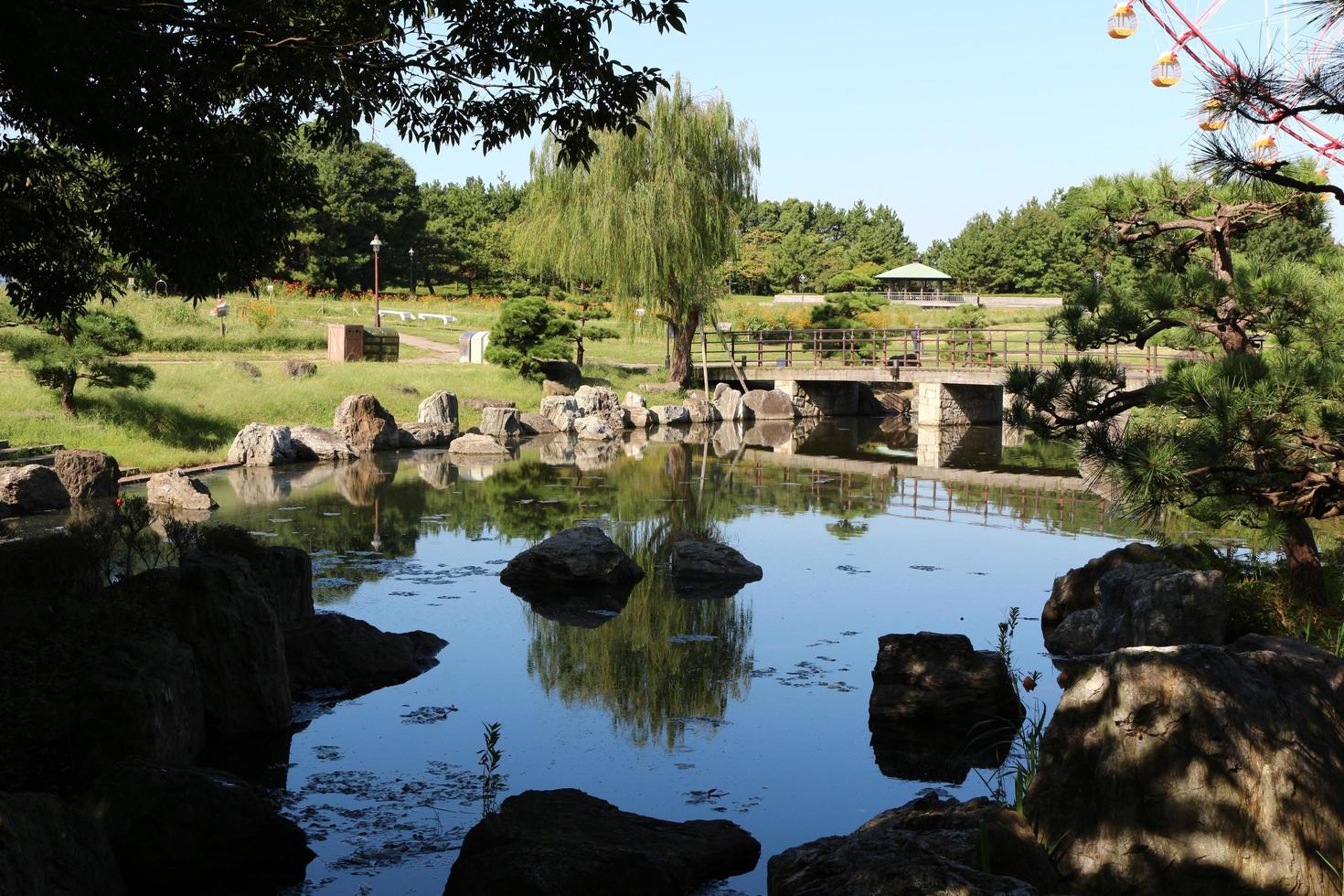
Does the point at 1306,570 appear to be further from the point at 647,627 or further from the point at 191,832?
the point at 191,832

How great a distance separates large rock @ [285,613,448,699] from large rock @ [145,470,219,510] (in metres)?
7.31

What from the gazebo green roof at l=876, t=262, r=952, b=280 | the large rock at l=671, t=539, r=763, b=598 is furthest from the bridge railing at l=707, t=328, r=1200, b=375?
the large rock at l=671, t=539, r=763, b=598

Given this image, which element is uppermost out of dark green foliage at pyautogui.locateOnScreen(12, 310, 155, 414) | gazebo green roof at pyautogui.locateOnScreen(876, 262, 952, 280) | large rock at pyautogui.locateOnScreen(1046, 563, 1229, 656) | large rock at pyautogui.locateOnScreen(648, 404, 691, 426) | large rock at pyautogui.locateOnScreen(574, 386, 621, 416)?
gazebo green roof at pyautogui.locateOnScreen(876, 262, 952, 280)

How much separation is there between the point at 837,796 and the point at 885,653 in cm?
179

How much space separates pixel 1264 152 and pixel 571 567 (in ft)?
23.9

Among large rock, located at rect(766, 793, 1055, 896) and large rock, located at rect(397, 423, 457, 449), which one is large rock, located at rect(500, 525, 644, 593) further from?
large rock, located at rect(397, 423, 457, 449)

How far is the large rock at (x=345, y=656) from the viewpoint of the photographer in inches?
344

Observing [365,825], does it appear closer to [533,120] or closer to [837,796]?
[837,796]

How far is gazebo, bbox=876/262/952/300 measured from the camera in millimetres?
57625

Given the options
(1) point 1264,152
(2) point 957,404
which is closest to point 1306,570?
(1) point 1264,152

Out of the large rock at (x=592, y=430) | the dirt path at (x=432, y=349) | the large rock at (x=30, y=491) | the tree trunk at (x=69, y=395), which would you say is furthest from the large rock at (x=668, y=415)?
the large rock at (x=30, y=491)

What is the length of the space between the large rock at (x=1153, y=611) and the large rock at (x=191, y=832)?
5390mm

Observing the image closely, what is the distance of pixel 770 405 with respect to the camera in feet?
108

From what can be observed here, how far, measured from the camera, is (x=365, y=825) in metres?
6.26
